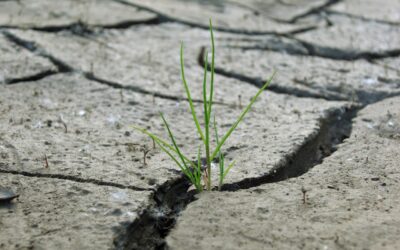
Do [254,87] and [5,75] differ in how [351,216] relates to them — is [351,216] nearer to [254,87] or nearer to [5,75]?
[254,87]

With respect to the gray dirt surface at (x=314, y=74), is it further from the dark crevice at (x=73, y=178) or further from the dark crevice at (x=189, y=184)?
the dark crevice at (x=73, y=178)

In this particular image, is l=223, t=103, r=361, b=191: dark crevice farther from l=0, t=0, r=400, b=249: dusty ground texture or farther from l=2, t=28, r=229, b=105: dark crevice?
l=2, t=28, r=229, b=105: dark crevice

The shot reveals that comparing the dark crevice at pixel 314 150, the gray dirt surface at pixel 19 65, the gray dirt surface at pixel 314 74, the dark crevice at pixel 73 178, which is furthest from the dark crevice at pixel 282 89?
the dark crevice at pixel 73 178

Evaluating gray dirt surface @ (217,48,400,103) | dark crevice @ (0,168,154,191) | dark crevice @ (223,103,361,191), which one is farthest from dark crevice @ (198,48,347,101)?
dark crevice @ (0,168,154,191)

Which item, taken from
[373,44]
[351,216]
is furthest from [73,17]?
[351,216]

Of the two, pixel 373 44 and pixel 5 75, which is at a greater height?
pixel 373 44

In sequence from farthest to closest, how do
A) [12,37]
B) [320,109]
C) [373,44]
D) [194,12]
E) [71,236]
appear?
[194,12]
[373,44]
[12,37]
[320,109]
[71,236]
